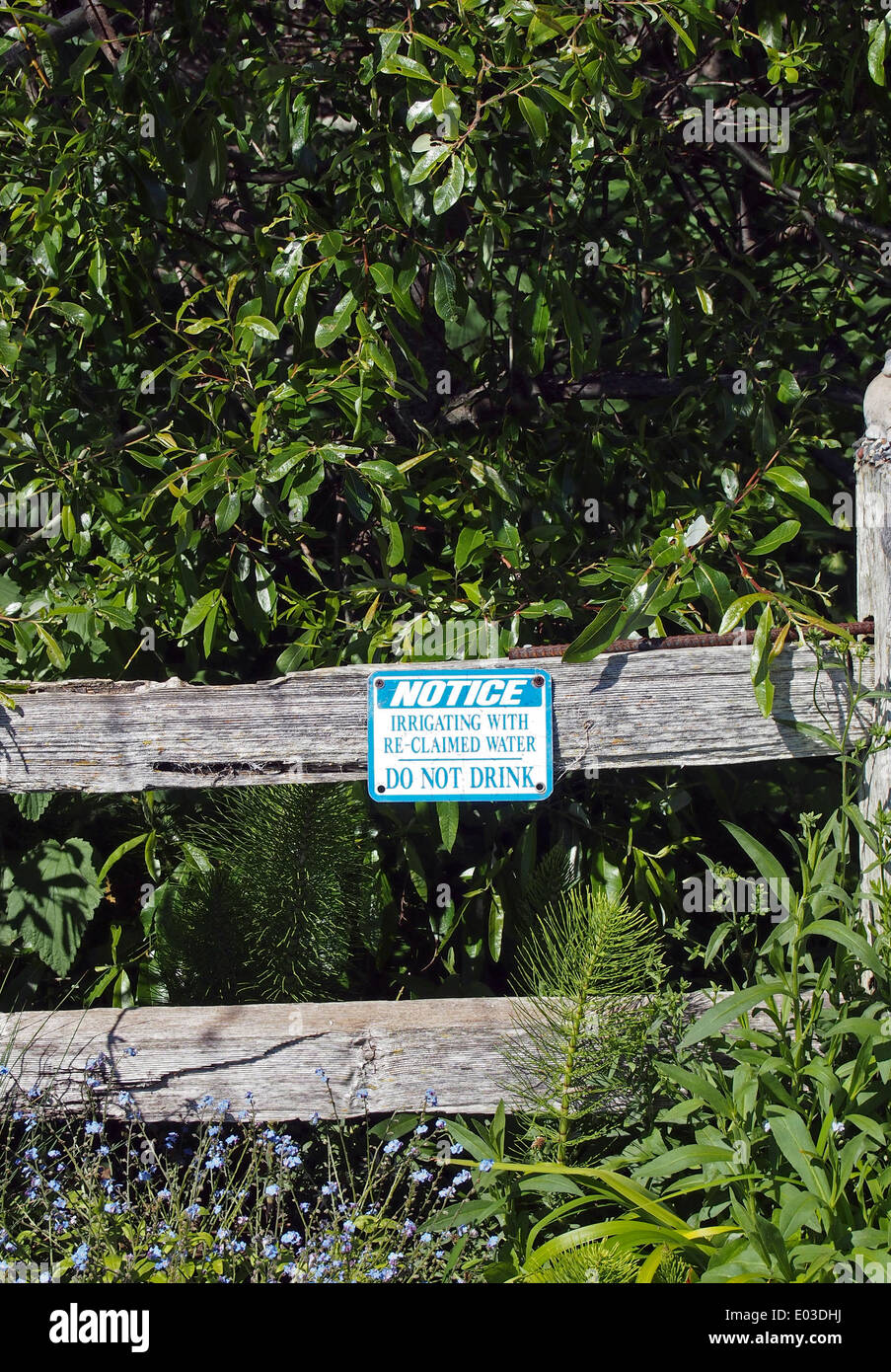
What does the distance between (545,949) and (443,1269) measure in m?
0.80

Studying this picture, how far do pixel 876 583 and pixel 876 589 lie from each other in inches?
0.5

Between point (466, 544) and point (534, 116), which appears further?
point (466, 544)

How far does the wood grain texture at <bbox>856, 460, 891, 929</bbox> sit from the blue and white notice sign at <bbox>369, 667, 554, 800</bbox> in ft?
2.27

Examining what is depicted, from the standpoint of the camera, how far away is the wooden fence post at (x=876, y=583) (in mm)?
2334

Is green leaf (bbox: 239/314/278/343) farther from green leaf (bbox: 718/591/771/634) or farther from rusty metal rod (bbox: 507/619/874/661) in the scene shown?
green leaf (bbox: 718/591/771/634)

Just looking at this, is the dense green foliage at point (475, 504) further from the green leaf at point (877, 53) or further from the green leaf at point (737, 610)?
the green leaf at point (737, 610)

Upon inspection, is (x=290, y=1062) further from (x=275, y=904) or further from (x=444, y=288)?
(x=444, y=288)

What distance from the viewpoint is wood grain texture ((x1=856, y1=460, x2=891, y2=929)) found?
234 centimetres

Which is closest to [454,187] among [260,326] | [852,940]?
[260,326]

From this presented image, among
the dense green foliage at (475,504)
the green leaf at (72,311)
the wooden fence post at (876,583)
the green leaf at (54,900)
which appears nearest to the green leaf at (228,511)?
the dense green foliage at (475,504)

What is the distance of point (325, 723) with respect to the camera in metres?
2.45

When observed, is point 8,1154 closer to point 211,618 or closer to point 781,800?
point 211,618

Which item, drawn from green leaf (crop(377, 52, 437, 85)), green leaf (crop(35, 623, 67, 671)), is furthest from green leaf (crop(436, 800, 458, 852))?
green leaf (crop(377, 52, 437, 85))

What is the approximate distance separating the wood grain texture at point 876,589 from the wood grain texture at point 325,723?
9 centimetres
